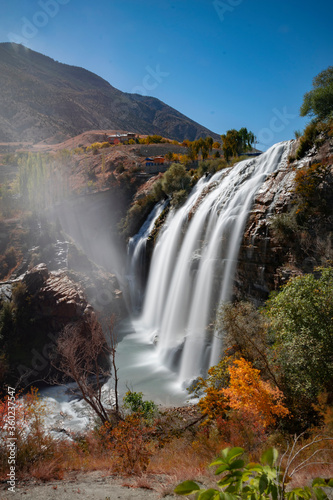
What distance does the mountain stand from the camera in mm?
98062

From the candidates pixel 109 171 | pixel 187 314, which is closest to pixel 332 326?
pixel 187 314

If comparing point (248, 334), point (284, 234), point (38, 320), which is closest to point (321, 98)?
point (284, 234)

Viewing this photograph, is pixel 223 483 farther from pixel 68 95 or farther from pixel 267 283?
pixel 68 95

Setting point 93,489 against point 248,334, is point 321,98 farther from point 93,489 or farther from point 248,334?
point 93,489

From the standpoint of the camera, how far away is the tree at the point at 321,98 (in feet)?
67.3

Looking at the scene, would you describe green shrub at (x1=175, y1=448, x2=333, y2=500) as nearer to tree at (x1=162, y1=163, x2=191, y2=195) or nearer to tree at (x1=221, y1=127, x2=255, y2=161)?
tree at (x1=162, y1=163, x2=191, y2=195)

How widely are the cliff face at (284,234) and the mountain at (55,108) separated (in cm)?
9781

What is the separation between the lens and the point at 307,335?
307 inches

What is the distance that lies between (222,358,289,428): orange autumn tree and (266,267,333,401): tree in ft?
2.34

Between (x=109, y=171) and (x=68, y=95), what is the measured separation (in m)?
110

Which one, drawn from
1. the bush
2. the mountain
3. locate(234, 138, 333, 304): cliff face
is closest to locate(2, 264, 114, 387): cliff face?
locate(234, 138, 333, 304): cliff face

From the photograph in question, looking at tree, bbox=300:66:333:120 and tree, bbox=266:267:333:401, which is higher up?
tree, bbox=300:66:333:120

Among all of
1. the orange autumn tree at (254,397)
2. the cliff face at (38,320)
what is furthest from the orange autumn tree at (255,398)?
the cliff face at (38,320)

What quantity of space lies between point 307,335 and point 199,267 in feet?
38.7
